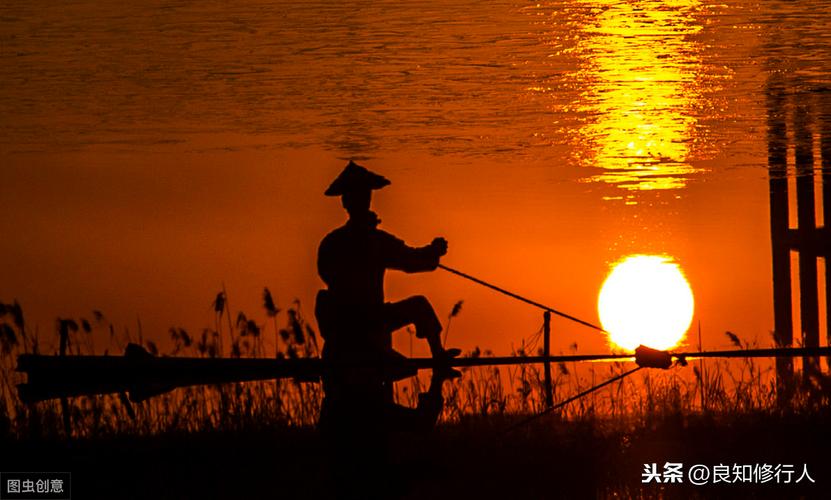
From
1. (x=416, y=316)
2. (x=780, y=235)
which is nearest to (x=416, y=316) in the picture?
(x=416, y=316)

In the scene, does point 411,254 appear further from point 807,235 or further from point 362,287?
point 807,235

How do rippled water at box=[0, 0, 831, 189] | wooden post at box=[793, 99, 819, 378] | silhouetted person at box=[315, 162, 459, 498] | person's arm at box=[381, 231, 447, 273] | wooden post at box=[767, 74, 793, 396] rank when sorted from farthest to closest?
1. wooden post at box=[767, 74, 793, 396]
2. wooden post at box=[793, 99, 819, 378]
3. rippled water at box=[0, 0, 831, 189]
4. person's arm at box=[381, 231, 447, 273]
5. silhouetted person at box=[315, 162, 459, 498]

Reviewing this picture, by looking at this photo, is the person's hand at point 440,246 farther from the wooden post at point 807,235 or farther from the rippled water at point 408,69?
the wooden post at point 807,235

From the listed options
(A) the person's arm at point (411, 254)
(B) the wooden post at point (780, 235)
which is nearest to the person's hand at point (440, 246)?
(A) the person's arm at point (411, 254)

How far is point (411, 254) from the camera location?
9.70 metres

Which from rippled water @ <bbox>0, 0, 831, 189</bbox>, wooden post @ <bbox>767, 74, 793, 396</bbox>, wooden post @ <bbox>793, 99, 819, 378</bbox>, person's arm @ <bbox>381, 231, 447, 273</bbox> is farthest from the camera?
wooden post @ <bbox>767, 74, 793, 396</bbox>

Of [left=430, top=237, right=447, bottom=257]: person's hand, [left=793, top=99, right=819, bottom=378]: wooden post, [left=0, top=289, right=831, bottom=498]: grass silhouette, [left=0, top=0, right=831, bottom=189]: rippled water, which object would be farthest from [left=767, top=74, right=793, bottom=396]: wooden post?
[left=430, top=237, right=447, bottom=257]: person's hand

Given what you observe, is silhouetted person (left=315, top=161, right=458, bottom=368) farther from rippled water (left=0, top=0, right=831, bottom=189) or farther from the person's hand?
rippled water (left=0, top=0, right=831, bottom=189)

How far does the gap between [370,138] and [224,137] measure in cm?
187

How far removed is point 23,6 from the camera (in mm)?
16703

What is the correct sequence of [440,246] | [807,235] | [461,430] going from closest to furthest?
[440,246] < [461,430] < [807,235]

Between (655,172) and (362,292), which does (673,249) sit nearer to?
(655,172)

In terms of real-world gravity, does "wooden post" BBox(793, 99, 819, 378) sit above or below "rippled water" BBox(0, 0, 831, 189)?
below

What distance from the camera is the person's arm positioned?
966 centimetres
